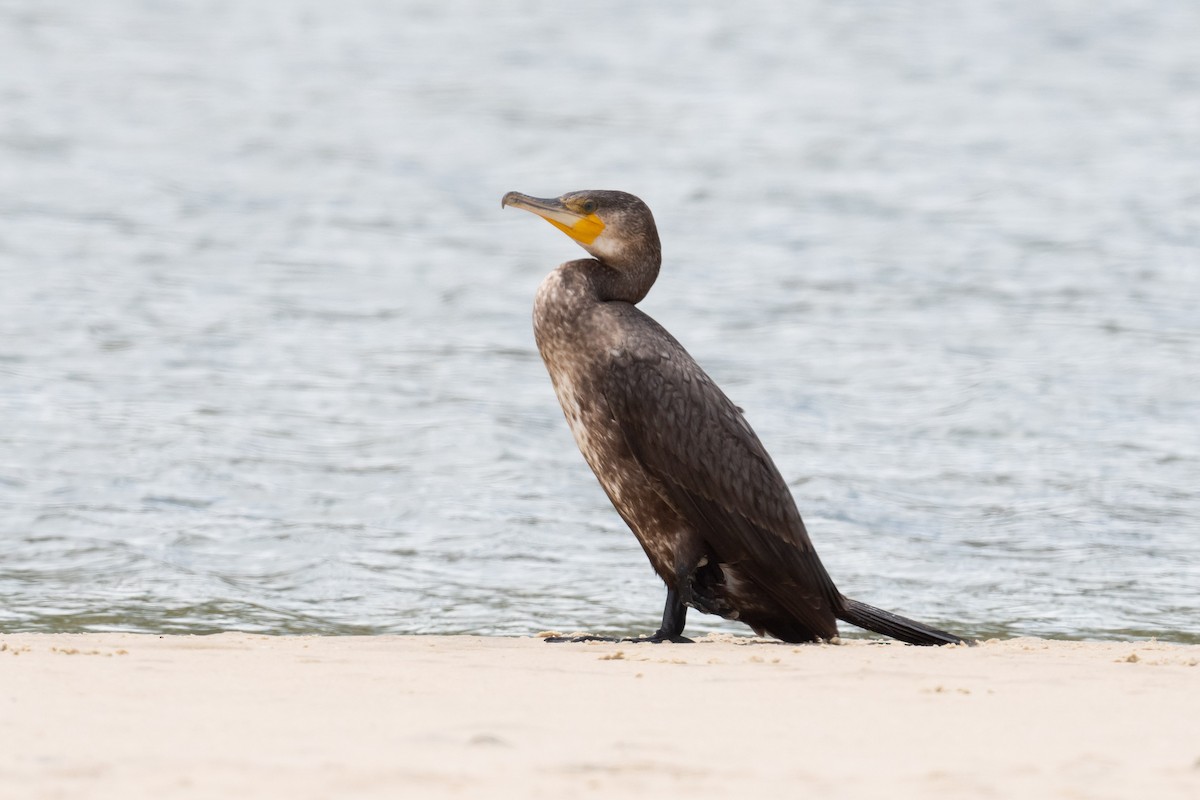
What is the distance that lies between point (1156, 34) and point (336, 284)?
20432 mm

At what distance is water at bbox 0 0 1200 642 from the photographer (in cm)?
800

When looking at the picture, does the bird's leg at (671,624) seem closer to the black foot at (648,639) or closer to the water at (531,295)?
the black foot at (648,639)

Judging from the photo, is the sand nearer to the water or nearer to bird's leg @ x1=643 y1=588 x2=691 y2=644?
bird's leg @ x1=643 y1=588 x2=691 y2=644

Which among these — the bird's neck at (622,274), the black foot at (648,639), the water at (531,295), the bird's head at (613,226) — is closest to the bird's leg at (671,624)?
the black foot at (648,639)

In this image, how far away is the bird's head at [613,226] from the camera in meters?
5.81

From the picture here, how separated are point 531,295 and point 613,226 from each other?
9929mm

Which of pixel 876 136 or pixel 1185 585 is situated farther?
pixel 876 136

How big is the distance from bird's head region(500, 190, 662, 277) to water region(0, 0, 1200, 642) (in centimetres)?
169

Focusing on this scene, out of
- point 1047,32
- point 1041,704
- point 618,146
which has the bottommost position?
point 1041,704

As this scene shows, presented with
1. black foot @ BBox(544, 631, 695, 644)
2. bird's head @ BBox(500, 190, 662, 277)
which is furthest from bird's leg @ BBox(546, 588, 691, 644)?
bird's head @ BBox(500, 190, 662, 277)

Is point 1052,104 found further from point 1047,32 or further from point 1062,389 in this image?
point 1062,389

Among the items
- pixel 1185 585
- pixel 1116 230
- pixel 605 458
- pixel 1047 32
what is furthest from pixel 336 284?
pixel 1047 32

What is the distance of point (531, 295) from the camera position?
51.6 feet

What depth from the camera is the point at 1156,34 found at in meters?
31.9
